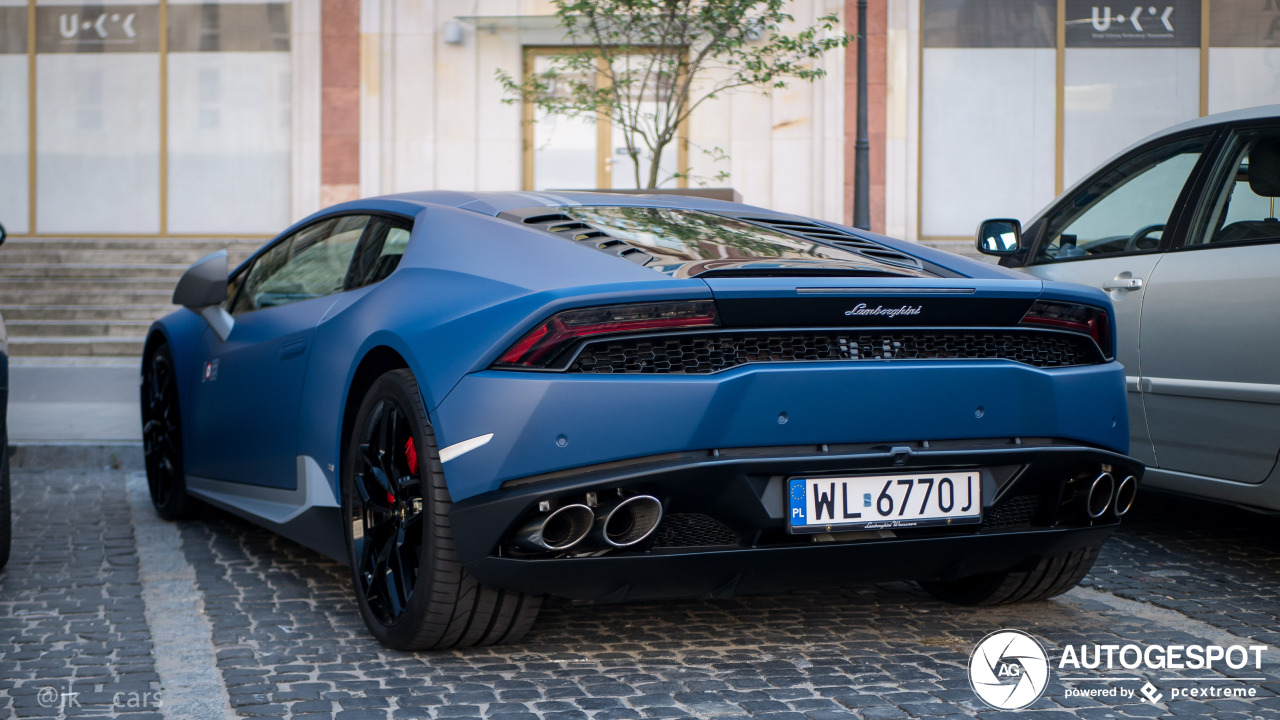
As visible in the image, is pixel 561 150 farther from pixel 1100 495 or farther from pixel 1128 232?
pixel 1100 495

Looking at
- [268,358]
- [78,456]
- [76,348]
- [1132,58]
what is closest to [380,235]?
[268,358]

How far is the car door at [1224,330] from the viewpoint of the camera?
4.08 meters

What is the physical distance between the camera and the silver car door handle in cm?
467

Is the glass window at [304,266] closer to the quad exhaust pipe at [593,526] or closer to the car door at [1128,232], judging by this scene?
the quad exhaust pipe at [593,526]

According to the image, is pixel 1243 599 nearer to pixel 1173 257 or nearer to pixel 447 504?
pixel 1173 257

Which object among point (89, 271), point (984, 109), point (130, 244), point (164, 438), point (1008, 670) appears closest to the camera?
point (1008, 670)

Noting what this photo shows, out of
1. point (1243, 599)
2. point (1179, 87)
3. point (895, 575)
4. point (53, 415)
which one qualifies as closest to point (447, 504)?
point (895, 575)

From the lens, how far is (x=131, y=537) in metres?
5.16

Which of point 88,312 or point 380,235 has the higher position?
point 380,235

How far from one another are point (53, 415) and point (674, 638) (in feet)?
20.9

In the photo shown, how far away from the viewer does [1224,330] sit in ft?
13.8

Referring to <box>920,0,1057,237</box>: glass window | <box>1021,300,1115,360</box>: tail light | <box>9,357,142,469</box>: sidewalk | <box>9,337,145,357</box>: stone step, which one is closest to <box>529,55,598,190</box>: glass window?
<box>920,0,1057,237</box>: glass window

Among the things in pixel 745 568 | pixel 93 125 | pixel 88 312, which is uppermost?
pixel 93 125

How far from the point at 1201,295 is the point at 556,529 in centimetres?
256
